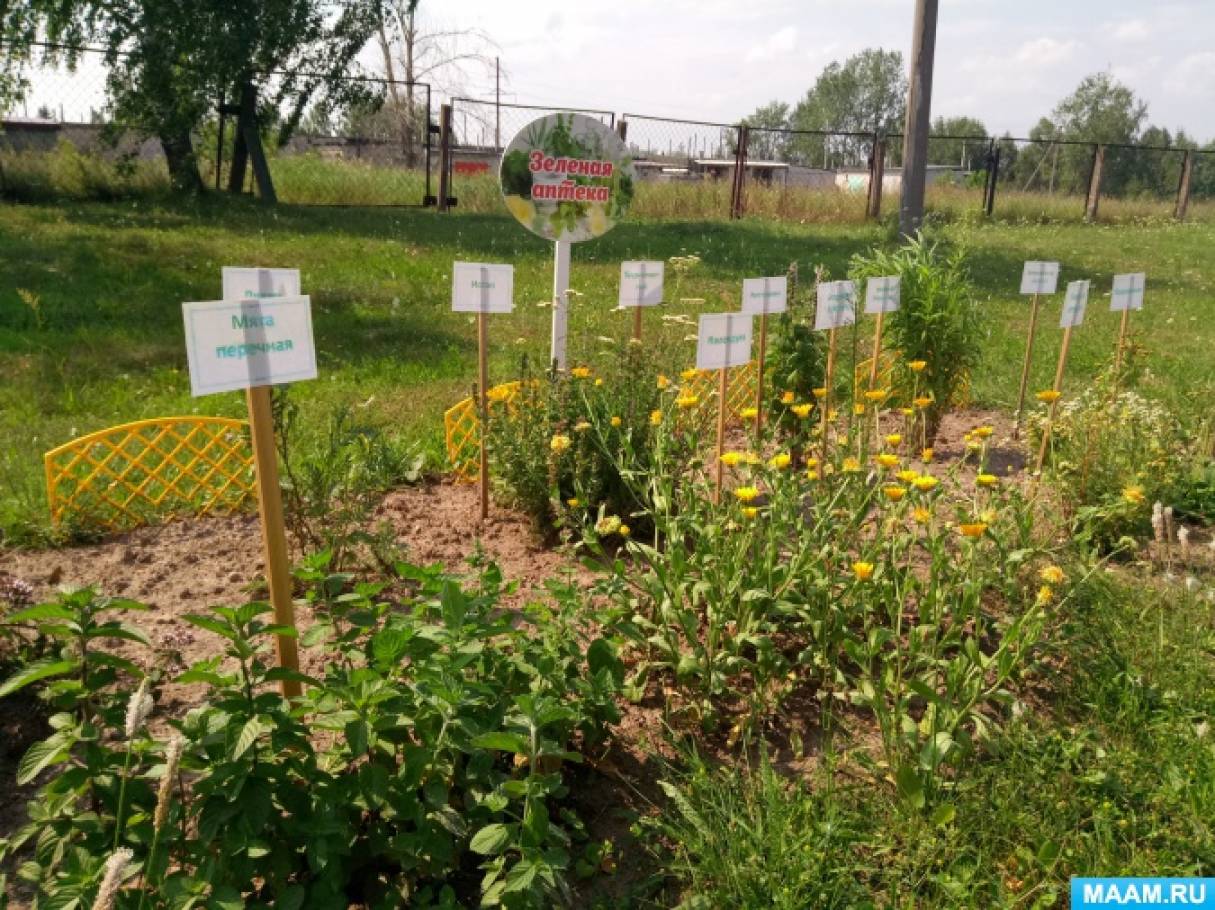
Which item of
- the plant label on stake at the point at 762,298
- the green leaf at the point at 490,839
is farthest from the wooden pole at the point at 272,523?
the plant label on stake at the point at 762,298

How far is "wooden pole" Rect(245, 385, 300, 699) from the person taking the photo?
225 cm

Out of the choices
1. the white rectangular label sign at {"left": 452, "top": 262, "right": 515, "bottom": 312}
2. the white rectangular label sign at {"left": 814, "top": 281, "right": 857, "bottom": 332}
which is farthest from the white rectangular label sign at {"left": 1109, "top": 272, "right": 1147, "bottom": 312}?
the white rectangular label sign at {"left": 452, "top": 262, "right": 515, "bottom": 312}

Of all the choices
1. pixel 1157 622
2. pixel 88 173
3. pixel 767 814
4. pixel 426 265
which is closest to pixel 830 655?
pixel 767 814

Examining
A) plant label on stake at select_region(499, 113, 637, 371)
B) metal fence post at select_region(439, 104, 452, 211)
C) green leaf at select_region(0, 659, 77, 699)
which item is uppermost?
metal fence post at select_region(439, 104, 452, 211)

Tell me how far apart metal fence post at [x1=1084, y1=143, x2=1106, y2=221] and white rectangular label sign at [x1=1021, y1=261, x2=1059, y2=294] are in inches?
602

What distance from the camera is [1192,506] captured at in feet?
14.0

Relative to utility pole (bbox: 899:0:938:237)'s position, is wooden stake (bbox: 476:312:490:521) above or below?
below

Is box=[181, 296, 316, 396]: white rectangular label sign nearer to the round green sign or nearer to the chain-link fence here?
the round green sign

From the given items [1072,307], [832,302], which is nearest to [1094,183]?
[1072,307]

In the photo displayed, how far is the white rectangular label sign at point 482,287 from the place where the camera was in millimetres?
3801

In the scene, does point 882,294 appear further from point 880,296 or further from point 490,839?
point 490,839

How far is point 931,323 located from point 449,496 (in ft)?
8.53

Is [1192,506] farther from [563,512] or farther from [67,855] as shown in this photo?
[67,855]

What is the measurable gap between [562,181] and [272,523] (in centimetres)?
241
